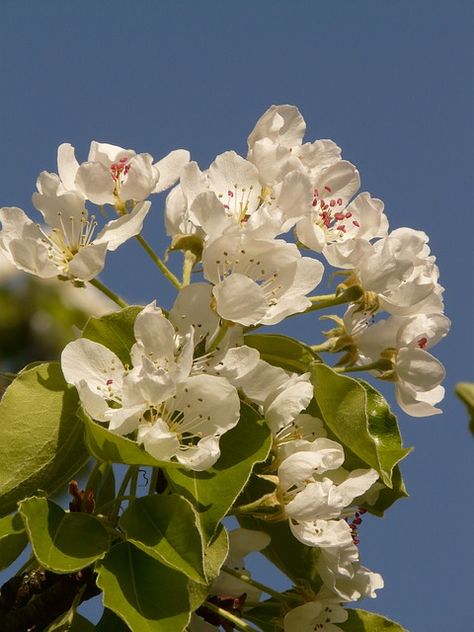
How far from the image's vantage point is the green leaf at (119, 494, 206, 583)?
1.72m

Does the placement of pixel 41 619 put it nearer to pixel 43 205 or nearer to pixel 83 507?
pixel 83 507

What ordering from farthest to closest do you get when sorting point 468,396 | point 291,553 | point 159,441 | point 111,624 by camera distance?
point 291,553, point 111,624, point 159,441, point 468,396

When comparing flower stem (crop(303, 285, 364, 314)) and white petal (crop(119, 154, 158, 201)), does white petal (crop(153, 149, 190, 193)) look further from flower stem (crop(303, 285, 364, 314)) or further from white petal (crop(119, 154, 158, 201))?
flower stem (crop(303, 285, 364, 314))

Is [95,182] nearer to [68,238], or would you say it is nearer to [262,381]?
[68,238]

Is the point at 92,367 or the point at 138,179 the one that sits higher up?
the point at 138,179

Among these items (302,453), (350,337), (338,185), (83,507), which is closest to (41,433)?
(83,507)

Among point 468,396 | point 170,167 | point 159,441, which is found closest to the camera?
point 468,396


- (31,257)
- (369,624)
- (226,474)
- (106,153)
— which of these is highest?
(106,153)

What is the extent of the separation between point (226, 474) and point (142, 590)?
0.74ft

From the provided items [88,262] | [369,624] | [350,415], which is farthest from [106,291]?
[369,624]

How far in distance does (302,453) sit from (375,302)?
1.24 feet

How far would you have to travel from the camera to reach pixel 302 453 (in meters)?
1.92

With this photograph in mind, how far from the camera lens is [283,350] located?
2.04 meters

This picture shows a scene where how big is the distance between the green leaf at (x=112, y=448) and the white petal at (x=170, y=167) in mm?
569
